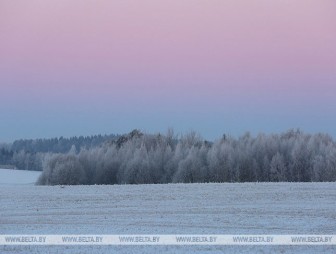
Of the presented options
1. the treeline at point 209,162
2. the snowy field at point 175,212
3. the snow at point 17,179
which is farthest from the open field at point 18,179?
the snowy field at point 175,212

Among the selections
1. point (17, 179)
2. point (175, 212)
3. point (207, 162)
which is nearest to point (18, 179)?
point (17, 179)

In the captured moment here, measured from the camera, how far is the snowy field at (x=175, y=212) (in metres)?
21.5

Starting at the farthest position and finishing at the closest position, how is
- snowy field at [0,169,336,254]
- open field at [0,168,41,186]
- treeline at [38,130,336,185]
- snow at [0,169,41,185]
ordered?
snow at [0,169,41,185], open field at [0,168,41,186], treeline at [38,130,336,185], snowy field at [0,169,336,254]

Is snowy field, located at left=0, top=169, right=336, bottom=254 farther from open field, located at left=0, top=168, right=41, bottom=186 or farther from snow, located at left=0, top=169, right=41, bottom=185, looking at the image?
snow, located at left=0, top=169, right=41, bottom=185

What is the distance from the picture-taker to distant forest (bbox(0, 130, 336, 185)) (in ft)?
195

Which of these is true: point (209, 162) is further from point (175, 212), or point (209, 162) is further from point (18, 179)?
point (175, 212)

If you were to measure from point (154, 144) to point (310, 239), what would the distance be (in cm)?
5282

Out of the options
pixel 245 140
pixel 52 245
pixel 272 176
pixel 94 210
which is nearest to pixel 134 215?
pixel 94 210

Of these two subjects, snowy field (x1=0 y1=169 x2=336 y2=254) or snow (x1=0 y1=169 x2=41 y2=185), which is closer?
snowy field (x1=0 y1=169 x2=336 y2=254)

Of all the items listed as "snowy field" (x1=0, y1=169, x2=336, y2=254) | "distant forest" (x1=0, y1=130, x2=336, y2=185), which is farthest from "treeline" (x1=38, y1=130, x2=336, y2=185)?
"snowy field" (x1=0, y1=169, x2=336, y2=254)

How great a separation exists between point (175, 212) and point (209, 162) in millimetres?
33578

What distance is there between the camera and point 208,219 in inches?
1004

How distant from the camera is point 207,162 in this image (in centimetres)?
6206

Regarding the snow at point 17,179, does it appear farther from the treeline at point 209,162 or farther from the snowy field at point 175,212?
the snowy field at point 175,212
